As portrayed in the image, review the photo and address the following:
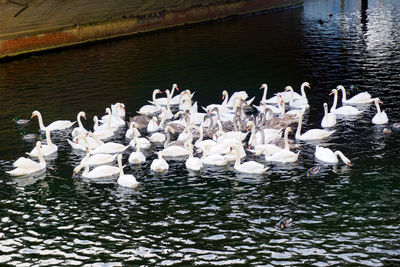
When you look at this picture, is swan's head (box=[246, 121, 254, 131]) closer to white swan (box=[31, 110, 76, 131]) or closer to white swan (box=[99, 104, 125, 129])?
white swan (box=[99, 104, 125, 129])

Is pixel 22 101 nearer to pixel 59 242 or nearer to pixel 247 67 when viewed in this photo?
pixel 247 67

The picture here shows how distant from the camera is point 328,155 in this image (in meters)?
17.0

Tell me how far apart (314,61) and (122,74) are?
942 centimetres

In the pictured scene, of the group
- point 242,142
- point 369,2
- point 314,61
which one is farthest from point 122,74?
point 369,2

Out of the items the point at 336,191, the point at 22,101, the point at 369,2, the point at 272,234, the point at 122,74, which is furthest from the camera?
the point at 369,2

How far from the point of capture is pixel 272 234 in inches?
518

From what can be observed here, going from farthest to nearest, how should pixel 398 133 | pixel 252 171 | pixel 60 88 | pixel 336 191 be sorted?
pixel 60 88 < pixel 398 133 < pixel 252 171 < pixel 336 191

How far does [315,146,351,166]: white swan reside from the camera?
55.0 feet

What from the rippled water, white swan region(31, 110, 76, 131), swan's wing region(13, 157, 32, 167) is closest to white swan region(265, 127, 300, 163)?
the rippled water

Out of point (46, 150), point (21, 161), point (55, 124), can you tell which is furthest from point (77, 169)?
point (55, 124)

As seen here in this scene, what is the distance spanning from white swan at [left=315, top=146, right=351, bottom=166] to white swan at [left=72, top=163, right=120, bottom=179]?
215 inches

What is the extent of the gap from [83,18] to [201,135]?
2342 cm

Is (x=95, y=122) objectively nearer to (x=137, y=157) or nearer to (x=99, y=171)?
(x=137, y=157)

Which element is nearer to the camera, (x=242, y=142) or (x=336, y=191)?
(x=336, y=191)
